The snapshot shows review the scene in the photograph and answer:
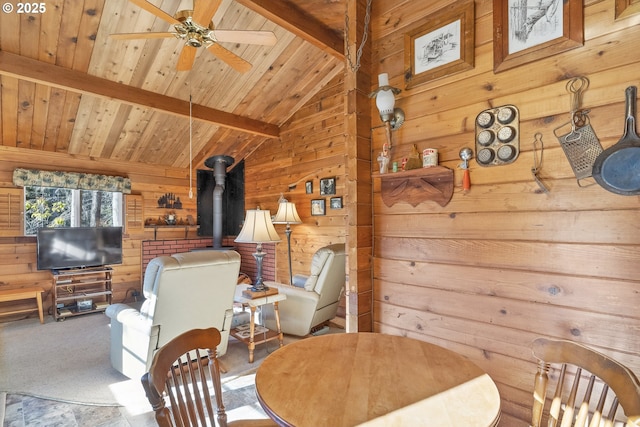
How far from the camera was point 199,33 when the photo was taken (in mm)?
2408

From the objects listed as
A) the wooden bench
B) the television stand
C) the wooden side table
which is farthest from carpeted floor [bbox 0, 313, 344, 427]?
the television stand

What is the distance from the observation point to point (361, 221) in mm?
2104

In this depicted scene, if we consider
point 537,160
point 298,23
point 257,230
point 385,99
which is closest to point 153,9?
Result: point 298,23

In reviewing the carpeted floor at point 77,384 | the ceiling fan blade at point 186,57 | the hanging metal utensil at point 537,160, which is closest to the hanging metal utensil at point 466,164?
the hanging metal utensil at point 537,160

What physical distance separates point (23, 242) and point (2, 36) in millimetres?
2771

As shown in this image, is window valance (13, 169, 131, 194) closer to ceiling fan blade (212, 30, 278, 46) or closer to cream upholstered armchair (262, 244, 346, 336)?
cream upholstered armchair (262, 244, 346, 336)

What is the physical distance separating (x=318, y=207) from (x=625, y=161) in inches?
144

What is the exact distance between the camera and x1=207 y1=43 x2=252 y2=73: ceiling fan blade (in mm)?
2615

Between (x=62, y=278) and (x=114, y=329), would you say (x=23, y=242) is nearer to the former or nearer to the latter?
(x=62, y=278)

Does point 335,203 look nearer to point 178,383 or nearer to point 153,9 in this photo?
point 153,9

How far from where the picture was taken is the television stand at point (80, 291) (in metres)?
4.36

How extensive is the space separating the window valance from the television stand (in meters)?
1.23

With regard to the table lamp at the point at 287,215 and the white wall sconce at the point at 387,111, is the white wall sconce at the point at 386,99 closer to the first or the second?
the white wall sconce at the point at 387,111

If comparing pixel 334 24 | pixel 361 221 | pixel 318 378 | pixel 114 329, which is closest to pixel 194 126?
pixel 334 24
